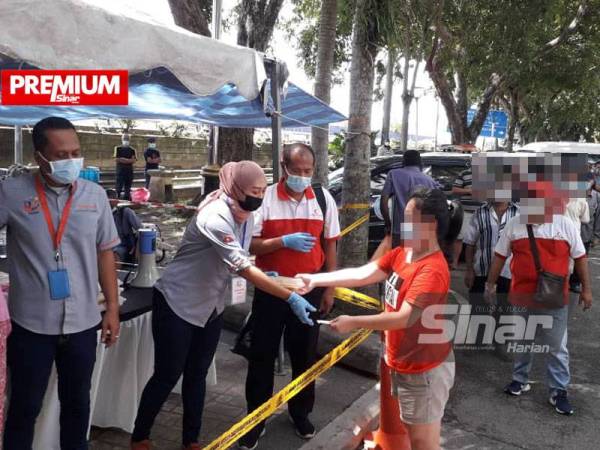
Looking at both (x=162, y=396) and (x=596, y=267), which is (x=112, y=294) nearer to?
(x=162, y=396)

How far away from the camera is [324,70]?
258 inches

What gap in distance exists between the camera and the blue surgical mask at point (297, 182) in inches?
131

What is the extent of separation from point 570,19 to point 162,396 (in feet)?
55.7

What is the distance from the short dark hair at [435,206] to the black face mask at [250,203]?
2.54 feet

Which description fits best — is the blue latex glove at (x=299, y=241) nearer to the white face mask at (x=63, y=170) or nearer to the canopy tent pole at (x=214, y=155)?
the white face mask at (x=63, y=170)

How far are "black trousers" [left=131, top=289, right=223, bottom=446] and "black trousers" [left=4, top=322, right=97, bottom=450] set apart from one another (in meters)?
0.35

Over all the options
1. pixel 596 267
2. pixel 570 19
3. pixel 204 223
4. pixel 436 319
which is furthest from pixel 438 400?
pixel 570 19

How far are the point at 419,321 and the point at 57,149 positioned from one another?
1.73 m

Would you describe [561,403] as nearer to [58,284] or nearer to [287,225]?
[287,225]

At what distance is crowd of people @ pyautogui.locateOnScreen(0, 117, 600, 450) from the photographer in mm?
2389

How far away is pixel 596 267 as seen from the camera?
9258 millimetres

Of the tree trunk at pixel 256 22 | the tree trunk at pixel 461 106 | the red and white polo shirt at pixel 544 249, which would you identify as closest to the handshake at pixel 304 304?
the red and white polo shirt at pixel 544 249

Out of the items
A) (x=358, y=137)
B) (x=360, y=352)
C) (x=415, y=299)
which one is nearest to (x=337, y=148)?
(x=358, y=137)

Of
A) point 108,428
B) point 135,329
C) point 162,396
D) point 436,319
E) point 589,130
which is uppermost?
point 589,130
